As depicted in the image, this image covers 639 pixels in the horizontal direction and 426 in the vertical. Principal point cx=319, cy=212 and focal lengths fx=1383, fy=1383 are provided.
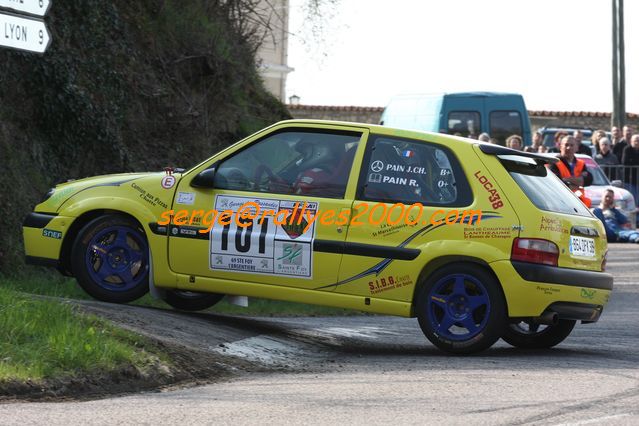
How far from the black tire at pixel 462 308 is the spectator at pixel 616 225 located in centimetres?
1441

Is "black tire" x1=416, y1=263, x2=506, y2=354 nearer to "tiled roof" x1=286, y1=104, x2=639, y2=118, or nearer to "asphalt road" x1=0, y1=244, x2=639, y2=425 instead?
"asphalt road" x1=0, y1=244, x2=639, y2=425

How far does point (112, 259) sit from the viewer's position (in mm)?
11539

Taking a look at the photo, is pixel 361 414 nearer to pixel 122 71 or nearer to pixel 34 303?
pixel 34 303

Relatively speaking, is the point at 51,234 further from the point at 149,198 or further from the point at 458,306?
the point at 458,306

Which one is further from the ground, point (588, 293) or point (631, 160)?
point (631, 160)

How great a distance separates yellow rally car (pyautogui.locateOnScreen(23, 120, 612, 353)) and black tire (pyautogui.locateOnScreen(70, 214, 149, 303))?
0.04 feet

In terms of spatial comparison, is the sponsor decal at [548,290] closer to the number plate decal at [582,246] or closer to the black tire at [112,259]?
A: the number plate decal at [582,246]

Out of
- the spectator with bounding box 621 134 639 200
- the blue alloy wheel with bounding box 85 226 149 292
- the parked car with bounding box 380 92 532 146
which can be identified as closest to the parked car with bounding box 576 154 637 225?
the spectator with bounding box 621 134 639 200

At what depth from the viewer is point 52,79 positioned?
16.9 meters

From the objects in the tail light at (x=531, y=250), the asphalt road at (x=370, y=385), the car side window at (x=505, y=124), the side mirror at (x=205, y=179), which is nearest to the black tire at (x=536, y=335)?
the asphalt road at (x=370, y=385)

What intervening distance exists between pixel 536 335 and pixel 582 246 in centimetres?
119

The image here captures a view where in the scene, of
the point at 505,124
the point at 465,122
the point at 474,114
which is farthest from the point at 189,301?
the point at 505,124

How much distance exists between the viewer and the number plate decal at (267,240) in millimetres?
10664

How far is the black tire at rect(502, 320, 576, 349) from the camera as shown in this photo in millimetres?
11391
